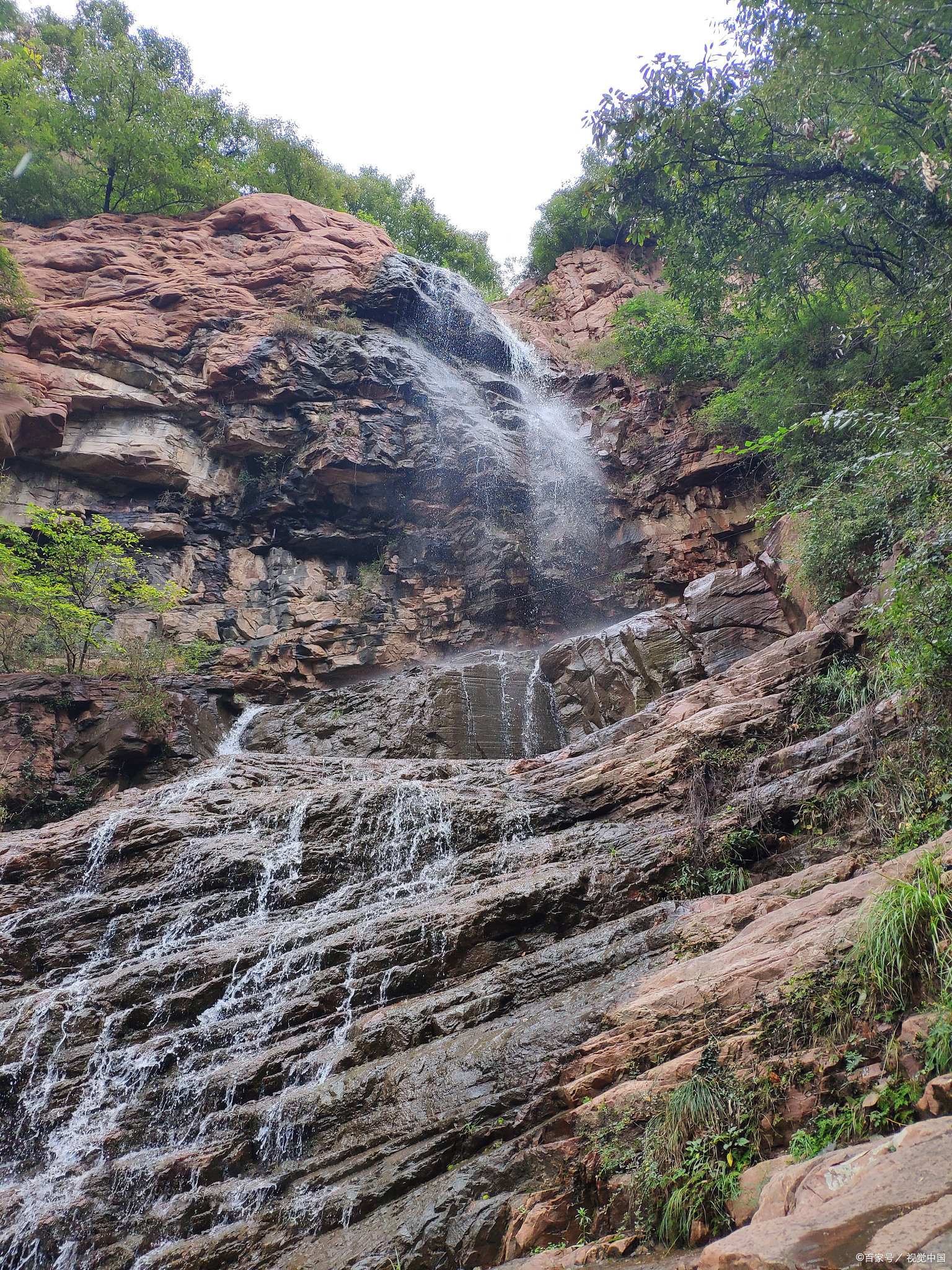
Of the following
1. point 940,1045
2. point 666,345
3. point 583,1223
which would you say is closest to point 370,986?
point 583,1223

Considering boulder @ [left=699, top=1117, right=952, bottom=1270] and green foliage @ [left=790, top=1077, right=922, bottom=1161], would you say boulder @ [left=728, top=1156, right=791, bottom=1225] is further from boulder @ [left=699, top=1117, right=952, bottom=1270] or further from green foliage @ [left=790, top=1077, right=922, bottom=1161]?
boulder @ [left=699, top=1117, right=952, bottom=1270]

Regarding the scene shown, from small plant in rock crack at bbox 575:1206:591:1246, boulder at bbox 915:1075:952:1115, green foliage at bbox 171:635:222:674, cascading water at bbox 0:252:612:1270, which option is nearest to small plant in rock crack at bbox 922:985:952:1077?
boulder at bbox 915:1075:952:1115

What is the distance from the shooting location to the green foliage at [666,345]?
2028cm

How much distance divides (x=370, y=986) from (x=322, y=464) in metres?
15.6

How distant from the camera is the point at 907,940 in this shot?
11.9ft

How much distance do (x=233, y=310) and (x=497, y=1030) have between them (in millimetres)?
22122

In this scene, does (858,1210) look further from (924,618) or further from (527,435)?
(527,435)

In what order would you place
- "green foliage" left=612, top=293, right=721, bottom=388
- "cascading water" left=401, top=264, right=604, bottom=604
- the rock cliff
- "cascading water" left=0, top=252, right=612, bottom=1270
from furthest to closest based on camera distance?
"green foliage" left=612, top=293, right=721, bottom=388 → "cascading water" left=401, top=264, right=604, bottom=604 → "cascading water" left=0, top=252, right=612, bottom=1270 → the rock cliff

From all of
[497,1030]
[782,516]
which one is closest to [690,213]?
[782,516]

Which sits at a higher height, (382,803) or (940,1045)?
(382,803)

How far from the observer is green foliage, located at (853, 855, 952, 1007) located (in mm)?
3543

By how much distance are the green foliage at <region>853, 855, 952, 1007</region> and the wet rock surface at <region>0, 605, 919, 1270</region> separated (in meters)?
0.59

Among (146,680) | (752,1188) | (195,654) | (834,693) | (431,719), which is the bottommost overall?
(752,1188)

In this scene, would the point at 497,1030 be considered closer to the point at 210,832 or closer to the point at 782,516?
the point at 210,832
